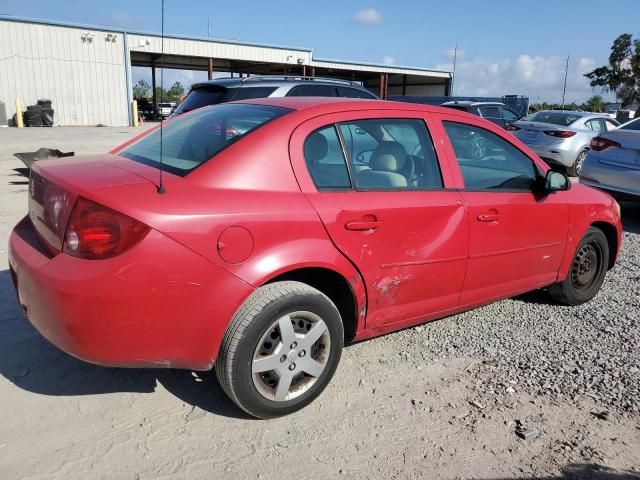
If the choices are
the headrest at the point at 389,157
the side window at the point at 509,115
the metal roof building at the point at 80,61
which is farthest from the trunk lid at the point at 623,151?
the metal roof building at the point at 80,61

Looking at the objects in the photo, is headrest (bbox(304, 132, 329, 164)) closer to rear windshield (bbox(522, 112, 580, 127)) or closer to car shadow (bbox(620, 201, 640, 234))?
car shadow (bbox(620, 201, 640, 234))

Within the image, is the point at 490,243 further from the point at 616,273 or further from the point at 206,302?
the point at 616,273

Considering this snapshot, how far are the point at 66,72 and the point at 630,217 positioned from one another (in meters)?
25.8

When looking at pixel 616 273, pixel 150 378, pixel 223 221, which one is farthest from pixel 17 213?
pixel 616 273

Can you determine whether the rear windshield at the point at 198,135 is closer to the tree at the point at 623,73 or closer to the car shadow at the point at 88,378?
the car shadow at the point at 88,378

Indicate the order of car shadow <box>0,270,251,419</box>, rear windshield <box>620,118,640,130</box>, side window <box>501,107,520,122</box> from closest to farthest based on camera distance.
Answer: car shadow <box>0,270,251,419</box>, rear windshield <box>620,118,640,130</box>, side window <box>501,107,520,122</box>

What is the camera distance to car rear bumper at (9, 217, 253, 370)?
2.30m

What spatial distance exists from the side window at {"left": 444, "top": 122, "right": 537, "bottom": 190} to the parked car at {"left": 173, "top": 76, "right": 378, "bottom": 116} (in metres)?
4.89

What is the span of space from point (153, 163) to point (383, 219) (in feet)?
4.27

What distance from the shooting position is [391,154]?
130 inches

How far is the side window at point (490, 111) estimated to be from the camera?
14887mm

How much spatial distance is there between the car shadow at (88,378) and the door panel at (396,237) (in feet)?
3.25

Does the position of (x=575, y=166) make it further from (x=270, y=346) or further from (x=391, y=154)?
(x=270, y=346)

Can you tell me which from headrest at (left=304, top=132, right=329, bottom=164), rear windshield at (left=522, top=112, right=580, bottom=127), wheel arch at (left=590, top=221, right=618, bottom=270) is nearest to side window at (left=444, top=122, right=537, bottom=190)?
headrest at (left=304, top=132, right=329, bottom=164)
